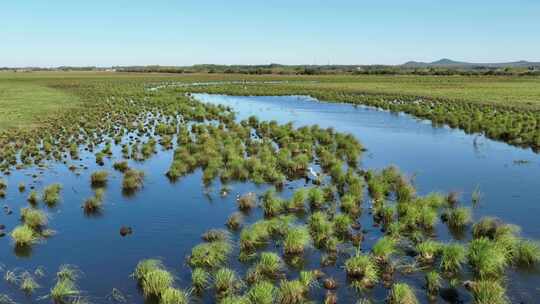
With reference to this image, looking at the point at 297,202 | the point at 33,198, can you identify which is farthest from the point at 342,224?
the point at 33,198

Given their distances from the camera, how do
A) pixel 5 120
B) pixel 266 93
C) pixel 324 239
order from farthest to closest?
pixel 266 93, pixel 5 120, pixel 324 239

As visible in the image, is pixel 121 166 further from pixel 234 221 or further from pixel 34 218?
pixel 234 221

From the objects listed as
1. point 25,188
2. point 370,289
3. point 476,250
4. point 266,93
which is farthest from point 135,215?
point 266,93

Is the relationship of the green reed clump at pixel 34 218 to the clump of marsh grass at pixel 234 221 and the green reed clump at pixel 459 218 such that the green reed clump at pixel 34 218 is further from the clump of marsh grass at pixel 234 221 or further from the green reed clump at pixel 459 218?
the green reed clump at pixel 459 218

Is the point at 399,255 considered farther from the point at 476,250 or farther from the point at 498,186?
the point at 498,186

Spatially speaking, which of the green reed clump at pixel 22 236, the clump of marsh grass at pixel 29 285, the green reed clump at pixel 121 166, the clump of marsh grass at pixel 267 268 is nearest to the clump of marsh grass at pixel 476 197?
the clump of marsh grass at pixel 267 268
